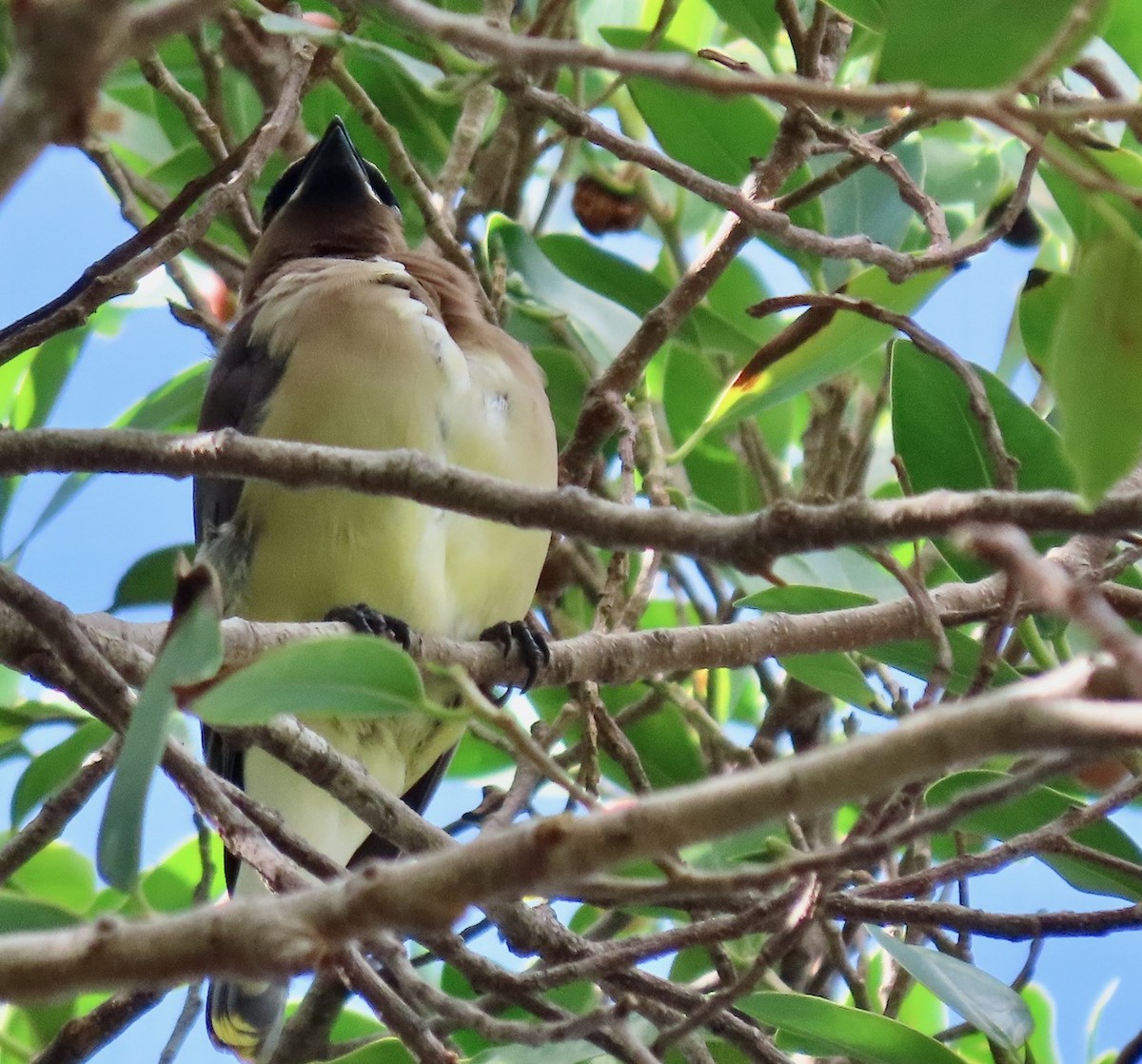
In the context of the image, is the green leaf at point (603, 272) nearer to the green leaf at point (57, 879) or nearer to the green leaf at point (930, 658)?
the green leaf at point (930, 658)

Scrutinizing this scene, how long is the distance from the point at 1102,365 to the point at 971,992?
0.99 meters

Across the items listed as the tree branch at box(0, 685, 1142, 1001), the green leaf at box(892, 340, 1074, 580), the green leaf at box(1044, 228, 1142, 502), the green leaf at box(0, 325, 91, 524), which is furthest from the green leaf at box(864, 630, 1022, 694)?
the green leaf at box(0, 325, 91, 524)

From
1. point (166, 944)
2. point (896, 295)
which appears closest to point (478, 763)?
point (896, 295)

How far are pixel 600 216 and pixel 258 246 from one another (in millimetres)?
672

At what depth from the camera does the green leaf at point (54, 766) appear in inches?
94.8

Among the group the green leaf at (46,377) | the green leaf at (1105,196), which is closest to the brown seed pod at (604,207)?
the green leaf at (46,377)

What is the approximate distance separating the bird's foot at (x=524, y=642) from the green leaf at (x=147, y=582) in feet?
1.91

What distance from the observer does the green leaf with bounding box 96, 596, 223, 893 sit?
3.25 feet

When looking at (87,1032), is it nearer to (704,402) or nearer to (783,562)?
(783,562)

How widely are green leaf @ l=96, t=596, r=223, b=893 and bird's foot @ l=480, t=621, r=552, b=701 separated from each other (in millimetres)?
1044

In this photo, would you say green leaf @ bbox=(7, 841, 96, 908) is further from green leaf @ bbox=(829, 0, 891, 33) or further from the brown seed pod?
green leaf @ bbox=(829, 0, 891, 33)

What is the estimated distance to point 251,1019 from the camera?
2432mm

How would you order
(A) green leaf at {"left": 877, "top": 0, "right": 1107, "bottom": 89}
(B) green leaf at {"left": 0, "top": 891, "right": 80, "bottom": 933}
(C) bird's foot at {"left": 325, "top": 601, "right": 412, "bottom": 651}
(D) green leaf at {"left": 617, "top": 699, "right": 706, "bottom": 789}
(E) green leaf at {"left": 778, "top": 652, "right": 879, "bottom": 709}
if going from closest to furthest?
(A) green leaf at {"left": 877, "top": 0, "right": 1107, "bottom": 89} < (B) green leaf at {"left": 0, "top": 891, "right": 80, "bottom": 933} < (E) green leaf at {"left": 778, "top": 652, "right": 879, "bottom": 709} < (C) bird's foot at {"left": 325, "top": 601, "right": 412, "bottom": 651} < (D) green leaf at {"left": 617, "top": 699, "right": 706, "bottom": 789}

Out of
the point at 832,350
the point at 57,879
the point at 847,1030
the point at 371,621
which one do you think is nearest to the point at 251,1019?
the point at 57,879
